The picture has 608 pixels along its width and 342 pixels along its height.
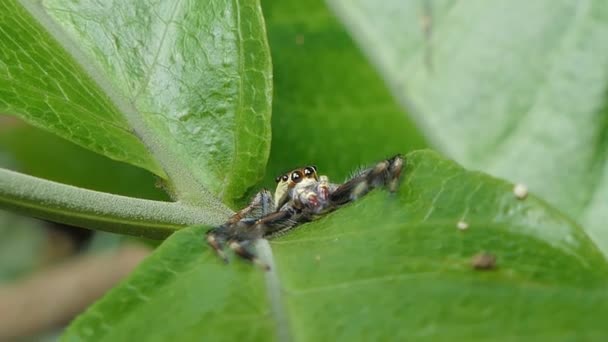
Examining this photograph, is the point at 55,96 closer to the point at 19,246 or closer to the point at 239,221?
the point at 239,221

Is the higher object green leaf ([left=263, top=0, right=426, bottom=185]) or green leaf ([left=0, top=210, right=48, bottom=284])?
green leaf ([left=0, top=210, right=48, bottom=284])

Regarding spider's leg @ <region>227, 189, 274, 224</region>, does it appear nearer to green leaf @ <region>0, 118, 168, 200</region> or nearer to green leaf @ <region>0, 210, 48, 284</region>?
green leaf @ <region>0, 118, 168, 200</region>

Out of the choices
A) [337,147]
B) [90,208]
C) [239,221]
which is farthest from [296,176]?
[337,147]

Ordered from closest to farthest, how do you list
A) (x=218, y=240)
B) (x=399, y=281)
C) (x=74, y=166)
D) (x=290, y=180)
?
(x=399, y=281), (x=218, y=240), (x=290, y=180), (x=74, y=166)

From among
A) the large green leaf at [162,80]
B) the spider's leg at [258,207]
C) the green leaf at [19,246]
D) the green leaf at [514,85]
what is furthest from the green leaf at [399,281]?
the green leaf at [19,246]

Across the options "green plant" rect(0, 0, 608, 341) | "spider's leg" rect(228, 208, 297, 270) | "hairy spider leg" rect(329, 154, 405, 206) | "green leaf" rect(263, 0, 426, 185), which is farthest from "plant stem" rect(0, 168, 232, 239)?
"green leaf" rect(263, 0, 426, 185)

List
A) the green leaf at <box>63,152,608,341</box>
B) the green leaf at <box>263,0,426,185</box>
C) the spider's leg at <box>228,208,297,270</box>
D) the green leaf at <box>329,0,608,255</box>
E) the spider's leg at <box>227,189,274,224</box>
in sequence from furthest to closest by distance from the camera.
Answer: the green leaf at <box>263,0,426,185</box>, the green leaf at <box>329,0,608,255</box>, the spider's leg at <box>227,189,274,224</box>, the spider's leg at <box>228,208,297,270</box>, the green leaf at <box>63,152,608,341</box>
